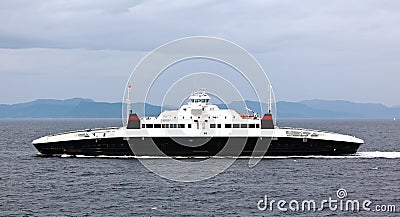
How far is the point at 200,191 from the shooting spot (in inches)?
2378

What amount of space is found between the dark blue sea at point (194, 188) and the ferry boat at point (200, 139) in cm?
176

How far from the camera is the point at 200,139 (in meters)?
84.3

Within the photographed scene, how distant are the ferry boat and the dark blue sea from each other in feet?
5.78

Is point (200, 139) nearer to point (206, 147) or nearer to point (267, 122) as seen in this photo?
point (206, 147)

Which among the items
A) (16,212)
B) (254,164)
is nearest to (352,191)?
(254,164)

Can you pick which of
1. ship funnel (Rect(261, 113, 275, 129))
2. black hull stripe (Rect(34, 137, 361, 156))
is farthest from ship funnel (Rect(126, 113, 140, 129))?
ship funnel (Rect(261, 113, 275, 129))

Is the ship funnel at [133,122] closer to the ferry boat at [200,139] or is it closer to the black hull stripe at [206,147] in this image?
the ferry boat at [200,139]

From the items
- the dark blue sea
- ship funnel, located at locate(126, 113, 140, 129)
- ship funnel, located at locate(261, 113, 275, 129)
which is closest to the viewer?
the dark blue sea

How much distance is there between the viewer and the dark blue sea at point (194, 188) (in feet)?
168

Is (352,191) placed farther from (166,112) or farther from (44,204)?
(166,112)

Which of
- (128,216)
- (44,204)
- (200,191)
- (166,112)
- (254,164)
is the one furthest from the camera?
(166,112)

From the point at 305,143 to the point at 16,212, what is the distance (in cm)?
4650

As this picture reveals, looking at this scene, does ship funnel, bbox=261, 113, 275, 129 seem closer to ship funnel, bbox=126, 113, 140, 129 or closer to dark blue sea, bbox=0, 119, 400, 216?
dark blue sea, bbox=0, 119, 400, 216

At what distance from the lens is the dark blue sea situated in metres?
51.2
